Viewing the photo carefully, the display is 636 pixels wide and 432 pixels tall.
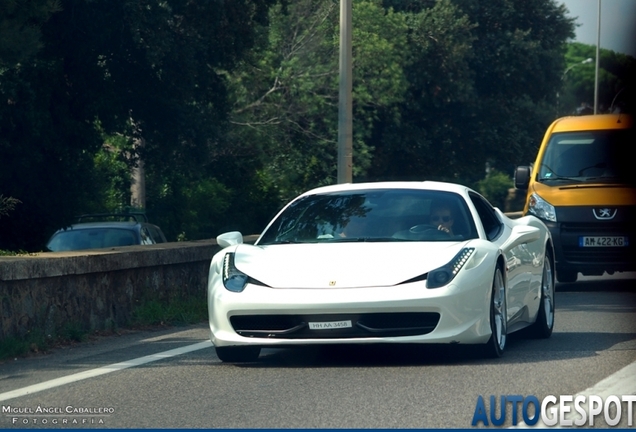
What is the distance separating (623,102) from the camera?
268cm

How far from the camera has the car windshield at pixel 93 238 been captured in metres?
18.8

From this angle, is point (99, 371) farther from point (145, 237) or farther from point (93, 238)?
point (145, 237)

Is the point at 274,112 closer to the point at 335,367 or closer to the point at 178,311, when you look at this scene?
the point at 178,311

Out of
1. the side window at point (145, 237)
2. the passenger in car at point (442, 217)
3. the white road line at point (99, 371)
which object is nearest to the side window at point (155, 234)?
the side window at point (145, 237)

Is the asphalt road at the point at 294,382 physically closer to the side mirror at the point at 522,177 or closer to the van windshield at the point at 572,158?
the van windshield at the point at 572,158

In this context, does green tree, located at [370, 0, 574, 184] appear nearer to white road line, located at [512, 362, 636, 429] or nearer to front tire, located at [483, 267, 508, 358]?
front tire, located at [483, 267, 508, 358]

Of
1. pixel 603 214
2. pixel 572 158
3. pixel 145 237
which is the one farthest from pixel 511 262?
pixel 145 237

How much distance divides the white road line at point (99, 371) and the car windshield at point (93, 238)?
8.74 metres

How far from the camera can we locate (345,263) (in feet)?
27.7

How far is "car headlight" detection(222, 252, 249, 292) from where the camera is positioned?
28.1 ft

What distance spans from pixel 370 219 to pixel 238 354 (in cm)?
148

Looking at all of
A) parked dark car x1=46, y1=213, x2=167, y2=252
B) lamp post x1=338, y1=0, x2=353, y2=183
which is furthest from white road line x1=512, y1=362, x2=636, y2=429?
parked dark car x1=46, y1=213, x2=167, y2=252

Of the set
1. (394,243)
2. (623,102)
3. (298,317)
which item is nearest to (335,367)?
(298,317)

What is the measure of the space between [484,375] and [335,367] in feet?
3.70
